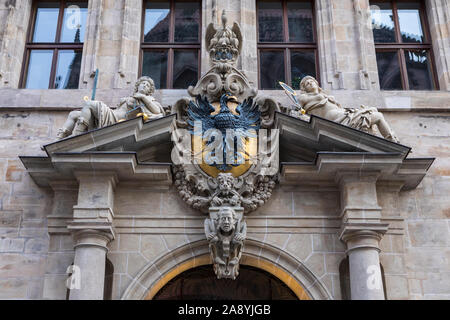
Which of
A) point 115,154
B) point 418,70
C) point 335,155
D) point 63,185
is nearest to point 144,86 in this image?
point 115,154

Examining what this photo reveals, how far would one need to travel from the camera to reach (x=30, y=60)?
40.0 ft

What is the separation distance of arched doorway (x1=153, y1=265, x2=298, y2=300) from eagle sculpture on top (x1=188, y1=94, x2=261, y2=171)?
1.66 meters

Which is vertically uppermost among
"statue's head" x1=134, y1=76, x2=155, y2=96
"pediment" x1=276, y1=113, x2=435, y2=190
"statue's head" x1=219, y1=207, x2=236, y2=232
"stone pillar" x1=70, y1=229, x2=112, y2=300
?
"statue's head" x1=134, y1=76, x2=155, y2=96

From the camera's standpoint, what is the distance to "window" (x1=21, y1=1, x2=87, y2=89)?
1198cm

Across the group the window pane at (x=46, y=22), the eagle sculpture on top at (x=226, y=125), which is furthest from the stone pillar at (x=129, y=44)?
the eagle sculpture on top at (x=226, y=125)

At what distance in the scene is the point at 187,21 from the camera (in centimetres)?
1253

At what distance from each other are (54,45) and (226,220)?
5.15 metres

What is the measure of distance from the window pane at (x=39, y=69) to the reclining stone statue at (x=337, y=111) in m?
4.54

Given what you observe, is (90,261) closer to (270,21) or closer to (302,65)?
(302,65)

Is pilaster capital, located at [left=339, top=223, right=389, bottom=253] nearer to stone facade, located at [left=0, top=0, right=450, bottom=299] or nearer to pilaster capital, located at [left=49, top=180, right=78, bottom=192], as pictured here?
stone facade, located at [left=0, top=0, right=450, bottom=299]

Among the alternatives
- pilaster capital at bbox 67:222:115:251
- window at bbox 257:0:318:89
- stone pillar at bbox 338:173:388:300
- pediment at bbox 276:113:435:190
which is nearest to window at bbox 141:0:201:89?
window at bbox 257:0:318:89

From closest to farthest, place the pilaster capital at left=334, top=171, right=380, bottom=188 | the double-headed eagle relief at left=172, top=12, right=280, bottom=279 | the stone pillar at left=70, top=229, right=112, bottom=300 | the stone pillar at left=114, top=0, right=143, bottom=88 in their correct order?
1. the stone pillar at left=70, top=229, right=112, bottom=300
2. the double-headed eagle relief at left=172, top=12, right=280, bottom=279
3. the pilaster capital at left=334, top=171, right=380, bottom=188
4. the stone pillar at left=114, top=0, right=143, bottom=88

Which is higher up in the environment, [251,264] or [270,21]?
[270,21]

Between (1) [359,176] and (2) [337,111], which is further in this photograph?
(2) [337,111]
